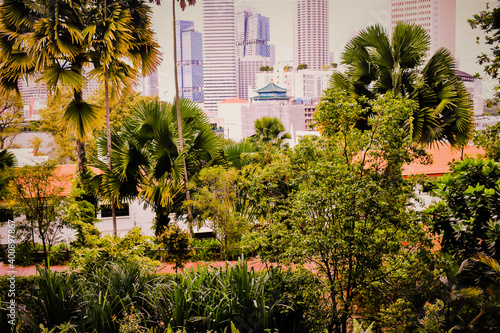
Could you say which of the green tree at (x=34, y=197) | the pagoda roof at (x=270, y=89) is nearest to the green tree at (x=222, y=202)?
the green tree at (x=34, y=197)

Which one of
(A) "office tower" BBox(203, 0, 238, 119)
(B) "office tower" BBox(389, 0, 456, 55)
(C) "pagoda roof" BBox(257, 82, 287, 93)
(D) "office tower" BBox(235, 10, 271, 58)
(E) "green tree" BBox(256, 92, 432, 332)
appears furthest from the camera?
(D) "office tower" BBox(235, 10, 271, 58)

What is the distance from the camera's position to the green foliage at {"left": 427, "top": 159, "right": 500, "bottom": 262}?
4.17m

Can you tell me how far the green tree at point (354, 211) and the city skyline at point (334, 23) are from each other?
8.96ft

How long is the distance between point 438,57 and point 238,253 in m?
5.21

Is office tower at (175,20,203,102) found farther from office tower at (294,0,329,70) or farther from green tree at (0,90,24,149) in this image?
Result: green tree at (0,90,24,149)

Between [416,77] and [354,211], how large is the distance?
3.95m

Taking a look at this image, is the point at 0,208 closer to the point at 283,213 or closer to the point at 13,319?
the point at 13,319

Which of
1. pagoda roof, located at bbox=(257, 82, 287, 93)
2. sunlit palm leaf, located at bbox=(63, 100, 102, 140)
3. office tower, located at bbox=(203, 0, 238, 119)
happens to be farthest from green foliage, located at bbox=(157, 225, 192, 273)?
pagoda roof, located at bbox=(257, 82, 287, 93)

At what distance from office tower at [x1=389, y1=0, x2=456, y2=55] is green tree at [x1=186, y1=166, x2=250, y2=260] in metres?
18.5

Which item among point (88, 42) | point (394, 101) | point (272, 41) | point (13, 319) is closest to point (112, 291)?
point (13, 319)

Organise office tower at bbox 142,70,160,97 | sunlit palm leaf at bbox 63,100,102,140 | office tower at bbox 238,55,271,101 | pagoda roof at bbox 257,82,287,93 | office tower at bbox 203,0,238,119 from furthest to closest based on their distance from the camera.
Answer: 1. office tower at bbox 238,55,271,101
2. office tower at bbox 142,70,160,97
3. office tower at bbox 203,0,238,119
4. pagoda roof at bbox 257,82,287,93
5. sunlit palm leaf at bbox 63,100,102,140

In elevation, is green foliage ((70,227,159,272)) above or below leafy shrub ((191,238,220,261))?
above

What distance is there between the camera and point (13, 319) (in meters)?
4.48

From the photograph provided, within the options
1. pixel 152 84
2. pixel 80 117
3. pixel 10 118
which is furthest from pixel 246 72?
pixel 80 117
